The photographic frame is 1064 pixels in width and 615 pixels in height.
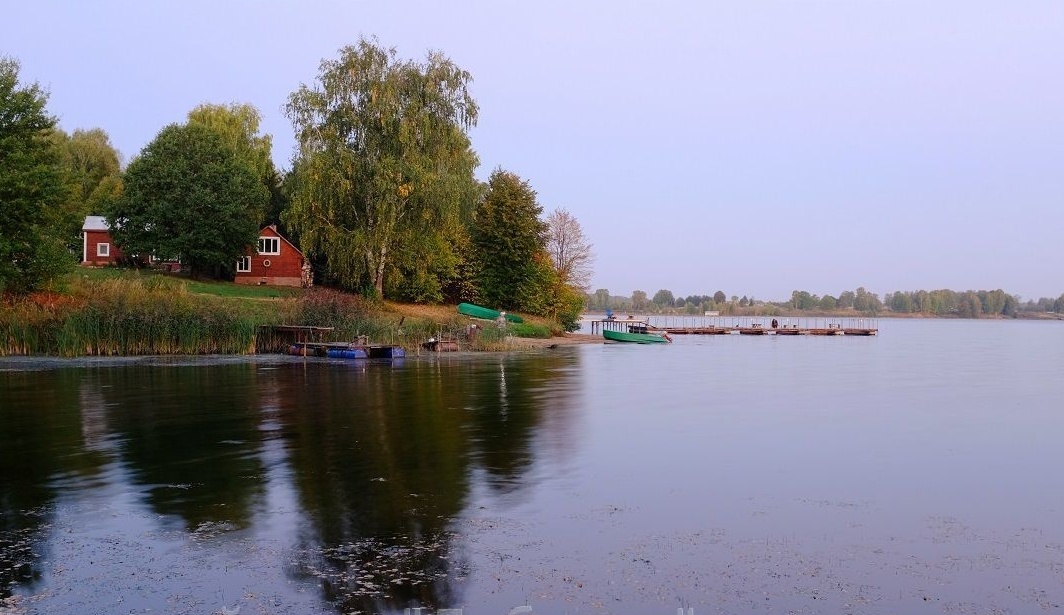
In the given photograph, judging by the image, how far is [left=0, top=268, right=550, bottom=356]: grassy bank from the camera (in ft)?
137

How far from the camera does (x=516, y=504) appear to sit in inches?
519

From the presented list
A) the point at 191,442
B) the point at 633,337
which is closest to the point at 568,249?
the point at 633,337

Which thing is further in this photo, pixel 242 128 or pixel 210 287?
pixel 242 128

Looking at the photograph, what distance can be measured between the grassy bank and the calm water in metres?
13.5

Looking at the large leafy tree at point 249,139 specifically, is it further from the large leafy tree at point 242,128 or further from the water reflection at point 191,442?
the water reflection at point 191,442

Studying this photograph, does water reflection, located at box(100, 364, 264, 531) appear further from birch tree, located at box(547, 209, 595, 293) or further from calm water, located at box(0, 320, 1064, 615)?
birch tree, located at box(547, 209, 595, 293)

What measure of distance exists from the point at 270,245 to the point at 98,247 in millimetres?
15278

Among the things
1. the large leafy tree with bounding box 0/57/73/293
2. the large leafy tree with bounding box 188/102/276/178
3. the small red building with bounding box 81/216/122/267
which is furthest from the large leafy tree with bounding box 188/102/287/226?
the large leafy tree with bounding box 0/57/73/293

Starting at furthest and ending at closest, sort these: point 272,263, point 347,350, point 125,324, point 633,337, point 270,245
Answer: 1. point 633,337
2. point 270,245
3. point 272,263
4. point 347,350
5. point 125,324

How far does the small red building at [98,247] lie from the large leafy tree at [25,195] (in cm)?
2644

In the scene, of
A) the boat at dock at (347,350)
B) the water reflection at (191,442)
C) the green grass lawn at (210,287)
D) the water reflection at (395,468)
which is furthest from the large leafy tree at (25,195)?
the water reflection at (395,468)

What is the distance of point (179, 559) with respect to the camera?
10008mm

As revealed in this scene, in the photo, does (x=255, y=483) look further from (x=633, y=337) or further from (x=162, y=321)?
(x=633, y=337)

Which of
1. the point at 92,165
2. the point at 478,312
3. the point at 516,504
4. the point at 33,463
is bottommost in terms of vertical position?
the point at 516,504
